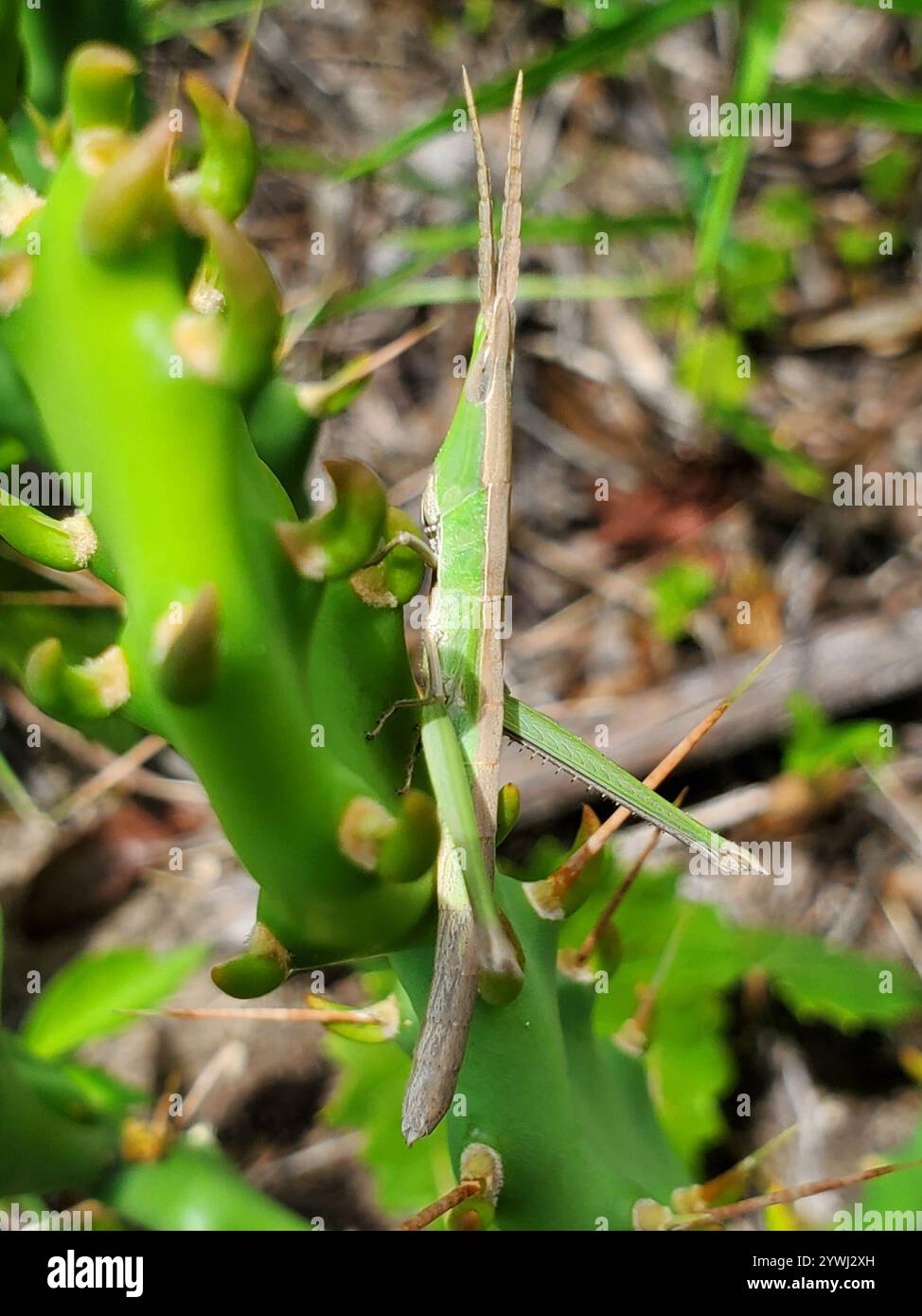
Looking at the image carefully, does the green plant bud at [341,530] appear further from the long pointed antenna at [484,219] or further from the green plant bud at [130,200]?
the long pointed antenna at [484,219]

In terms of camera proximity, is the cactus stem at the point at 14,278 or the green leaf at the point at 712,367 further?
the green leaf at the point at 712,367

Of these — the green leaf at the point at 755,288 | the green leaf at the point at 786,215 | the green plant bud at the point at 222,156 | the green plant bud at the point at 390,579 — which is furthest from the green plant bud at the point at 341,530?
the green leaf at the point at 786,215

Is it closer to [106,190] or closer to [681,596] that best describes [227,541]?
[106,190]

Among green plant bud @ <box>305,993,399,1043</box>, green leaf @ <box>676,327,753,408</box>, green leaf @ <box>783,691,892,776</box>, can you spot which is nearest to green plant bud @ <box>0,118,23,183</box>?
green plant bud @ <box>305,993,399,1043</box>

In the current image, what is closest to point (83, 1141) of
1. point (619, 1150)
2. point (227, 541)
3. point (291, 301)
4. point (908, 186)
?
point (619, 1150)

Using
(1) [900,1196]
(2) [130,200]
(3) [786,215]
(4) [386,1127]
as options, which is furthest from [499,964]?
(3) [786,215]

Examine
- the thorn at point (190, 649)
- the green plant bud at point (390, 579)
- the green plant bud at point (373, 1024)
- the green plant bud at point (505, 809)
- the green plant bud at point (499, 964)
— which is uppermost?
the green plant bud at point (390, 579)

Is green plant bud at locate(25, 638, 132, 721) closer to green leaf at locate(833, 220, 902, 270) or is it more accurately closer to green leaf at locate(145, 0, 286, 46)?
green leaf at locate(145, 0, 286, 46)

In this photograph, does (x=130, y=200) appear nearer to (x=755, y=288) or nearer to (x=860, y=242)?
(x=755, y=288)
